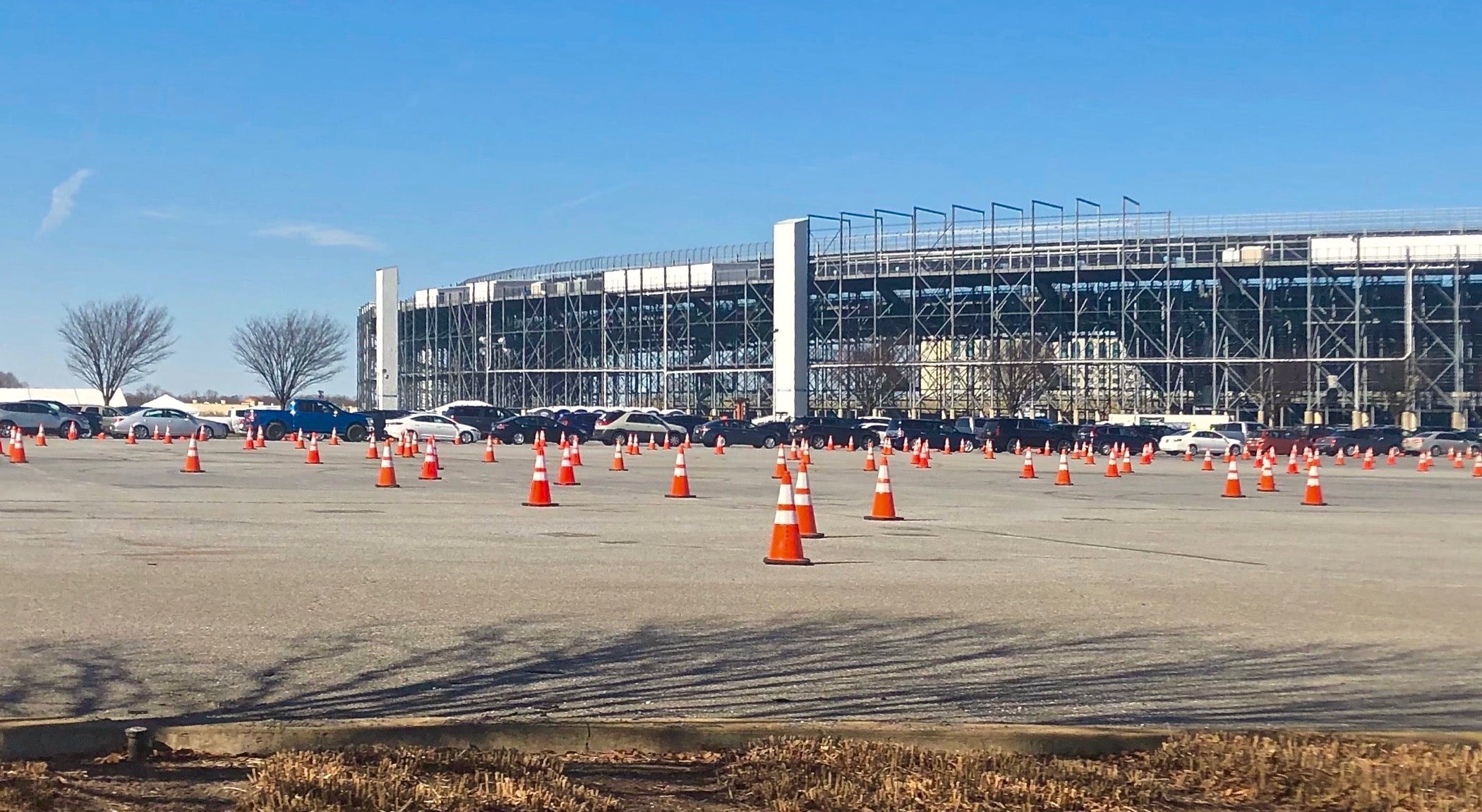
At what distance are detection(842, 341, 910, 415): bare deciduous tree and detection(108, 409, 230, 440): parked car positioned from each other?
120 feet

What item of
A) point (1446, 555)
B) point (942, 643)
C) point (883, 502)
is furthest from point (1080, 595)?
point (883, 502)

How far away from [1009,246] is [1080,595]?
72.2 meters

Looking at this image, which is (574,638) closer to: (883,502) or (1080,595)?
(1080,595)

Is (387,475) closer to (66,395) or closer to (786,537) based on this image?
(786,537)

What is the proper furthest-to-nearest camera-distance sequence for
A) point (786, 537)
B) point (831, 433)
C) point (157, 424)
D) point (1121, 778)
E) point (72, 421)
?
point (831, 433), point (72, 421), point (157, 424), point (786, 537), point (1121, 778)

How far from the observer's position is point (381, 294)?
109938 mm

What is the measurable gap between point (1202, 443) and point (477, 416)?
28799 mm

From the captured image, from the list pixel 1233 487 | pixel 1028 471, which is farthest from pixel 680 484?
pixel 1028 471

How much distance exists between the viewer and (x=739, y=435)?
213 ft

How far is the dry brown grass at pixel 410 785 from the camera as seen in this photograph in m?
5.23

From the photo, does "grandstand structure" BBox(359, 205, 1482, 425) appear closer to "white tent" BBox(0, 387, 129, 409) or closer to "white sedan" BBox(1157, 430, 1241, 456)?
"white sedan" BBox(1157, 430, 1241, 456)

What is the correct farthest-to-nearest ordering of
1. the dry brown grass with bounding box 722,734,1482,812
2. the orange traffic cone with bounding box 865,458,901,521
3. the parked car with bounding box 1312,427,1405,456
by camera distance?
the parked car with bounding box 1312,427,1405,456 < the orange traffic cone with bounding box 865,458,901,521 < the dry brown grass with bounding box 722,734,1482,812

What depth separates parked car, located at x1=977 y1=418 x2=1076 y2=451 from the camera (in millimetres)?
61831

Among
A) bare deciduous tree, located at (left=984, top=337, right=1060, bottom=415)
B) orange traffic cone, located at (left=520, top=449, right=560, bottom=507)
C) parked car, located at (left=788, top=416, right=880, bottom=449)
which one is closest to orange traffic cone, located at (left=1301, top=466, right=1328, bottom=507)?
orange traffic cone, located at (left=520, top=449, right=560, bottom=507)
